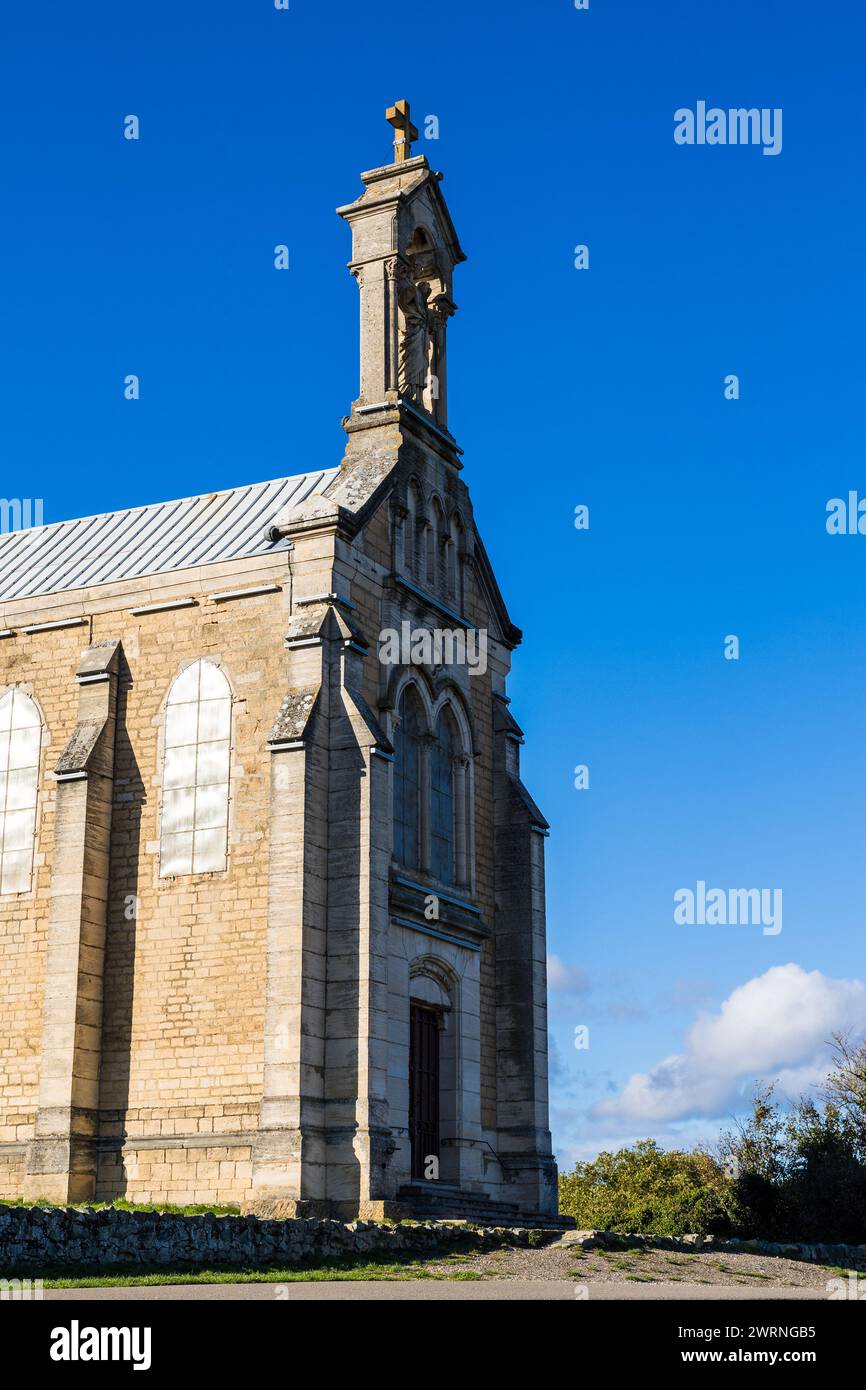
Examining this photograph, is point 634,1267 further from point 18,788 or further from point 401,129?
point 401,129

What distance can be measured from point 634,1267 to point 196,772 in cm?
1070

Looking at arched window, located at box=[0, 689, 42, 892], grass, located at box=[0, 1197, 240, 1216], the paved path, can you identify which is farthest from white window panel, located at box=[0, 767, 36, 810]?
the paved path

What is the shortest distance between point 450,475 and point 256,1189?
48.9 feet

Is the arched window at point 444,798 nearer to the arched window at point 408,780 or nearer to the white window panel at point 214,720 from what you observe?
the arched window at point 408,780

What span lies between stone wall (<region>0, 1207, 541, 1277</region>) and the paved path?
5.45 feet

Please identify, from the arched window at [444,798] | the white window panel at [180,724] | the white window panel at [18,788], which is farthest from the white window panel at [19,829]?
the arched window at [444,798]

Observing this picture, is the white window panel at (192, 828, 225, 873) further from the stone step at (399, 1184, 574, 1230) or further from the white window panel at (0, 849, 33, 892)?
the stone step at (399, 1184, 574, 1230)

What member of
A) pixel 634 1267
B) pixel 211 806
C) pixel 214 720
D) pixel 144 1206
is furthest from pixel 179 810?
pixel 634 1267

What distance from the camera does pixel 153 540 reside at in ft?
99.1

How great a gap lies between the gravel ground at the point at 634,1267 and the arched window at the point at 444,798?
7.91 meters

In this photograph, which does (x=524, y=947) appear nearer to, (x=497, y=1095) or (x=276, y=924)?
(x=497, y=1095)
